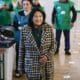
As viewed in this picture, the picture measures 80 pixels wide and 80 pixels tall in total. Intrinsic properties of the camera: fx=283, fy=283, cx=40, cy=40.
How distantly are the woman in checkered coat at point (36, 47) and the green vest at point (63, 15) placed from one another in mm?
3389

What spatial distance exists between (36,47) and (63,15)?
351cm

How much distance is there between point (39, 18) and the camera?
325cm

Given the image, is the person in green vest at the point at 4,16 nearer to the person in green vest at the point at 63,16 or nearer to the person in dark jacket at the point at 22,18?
the person in dark jacket at the point at 22,18

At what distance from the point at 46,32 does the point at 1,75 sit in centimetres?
148

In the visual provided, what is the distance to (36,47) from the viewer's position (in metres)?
3.27

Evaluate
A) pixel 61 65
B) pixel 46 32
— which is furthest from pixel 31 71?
pixel 61 65

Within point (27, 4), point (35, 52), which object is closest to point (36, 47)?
point (35, 52)

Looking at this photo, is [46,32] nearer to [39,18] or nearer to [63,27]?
[39,18]

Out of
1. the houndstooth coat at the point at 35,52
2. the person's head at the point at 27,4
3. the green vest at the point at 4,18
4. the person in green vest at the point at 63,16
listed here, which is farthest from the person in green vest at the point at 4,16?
the houndstooth coat at the point at 35,52

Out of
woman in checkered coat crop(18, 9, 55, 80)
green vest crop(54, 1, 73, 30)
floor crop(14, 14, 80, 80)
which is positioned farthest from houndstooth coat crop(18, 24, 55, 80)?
green vest crop(54, 1, 73, 30)

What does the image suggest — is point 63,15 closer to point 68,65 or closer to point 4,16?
point 68,65

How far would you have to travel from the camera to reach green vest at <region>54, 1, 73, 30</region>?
6646mm

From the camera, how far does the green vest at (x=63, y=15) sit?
665cm

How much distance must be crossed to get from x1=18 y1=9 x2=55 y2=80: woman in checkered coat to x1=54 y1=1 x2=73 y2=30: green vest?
339 cm
